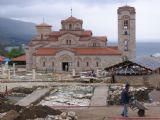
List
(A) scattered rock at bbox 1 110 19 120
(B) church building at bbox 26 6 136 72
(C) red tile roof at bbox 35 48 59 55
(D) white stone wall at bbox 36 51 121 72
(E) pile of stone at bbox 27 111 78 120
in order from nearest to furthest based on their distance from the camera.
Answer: (A) scattered rock at bbox 1 110 19 120 < (E) pile of stone at bbox 27 111 78 120 < (D) white stone wall at bbox 36 51 121 72 < (B) church building at bbox 26 6 136 72 < (C) red tile roof at bbox 35 48 59 55

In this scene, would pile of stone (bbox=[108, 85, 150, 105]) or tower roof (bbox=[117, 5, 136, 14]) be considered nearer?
pile of stone (bbox=[108, 85, 150, 105])

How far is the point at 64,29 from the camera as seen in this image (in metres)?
70.6

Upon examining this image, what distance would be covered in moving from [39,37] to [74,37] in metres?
8.58

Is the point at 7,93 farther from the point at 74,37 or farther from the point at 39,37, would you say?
the point at 39,37

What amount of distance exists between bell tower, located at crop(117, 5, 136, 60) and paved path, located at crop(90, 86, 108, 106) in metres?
40.6

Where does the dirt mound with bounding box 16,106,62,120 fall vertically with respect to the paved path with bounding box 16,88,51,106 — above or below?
below

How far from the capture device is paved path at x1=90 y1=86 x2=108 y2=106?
2480 centimetres

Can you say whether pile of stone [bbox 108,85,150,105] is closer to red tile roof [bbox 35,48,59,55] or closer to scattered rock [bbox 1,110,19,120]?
scattered rock [bbox 1,110,19,120]

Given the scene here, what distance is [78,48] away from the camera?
221 ft

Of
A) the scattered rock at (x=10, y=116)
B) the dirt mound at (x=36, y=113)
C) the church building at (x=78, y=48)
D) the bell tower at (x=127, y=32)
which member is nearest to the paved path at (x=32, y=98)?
the dirt mound at (x=36, y=113)

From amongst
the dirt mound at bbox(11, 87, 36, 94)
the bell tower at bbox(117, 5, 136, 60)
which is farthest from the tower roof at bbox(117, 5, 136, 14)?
the dirt mound at bbox(11, 87, 36, 94)

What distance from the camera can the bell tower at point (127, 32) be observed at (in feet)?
234

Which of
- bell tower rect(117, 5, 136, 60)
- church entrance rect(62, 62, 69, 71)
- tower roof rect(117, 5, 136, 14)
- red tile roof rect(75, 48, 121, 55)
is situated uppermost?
tower roof rect(117, 5, 136, 14)

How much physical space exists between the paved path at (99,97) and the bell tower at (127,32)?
40631 mm
